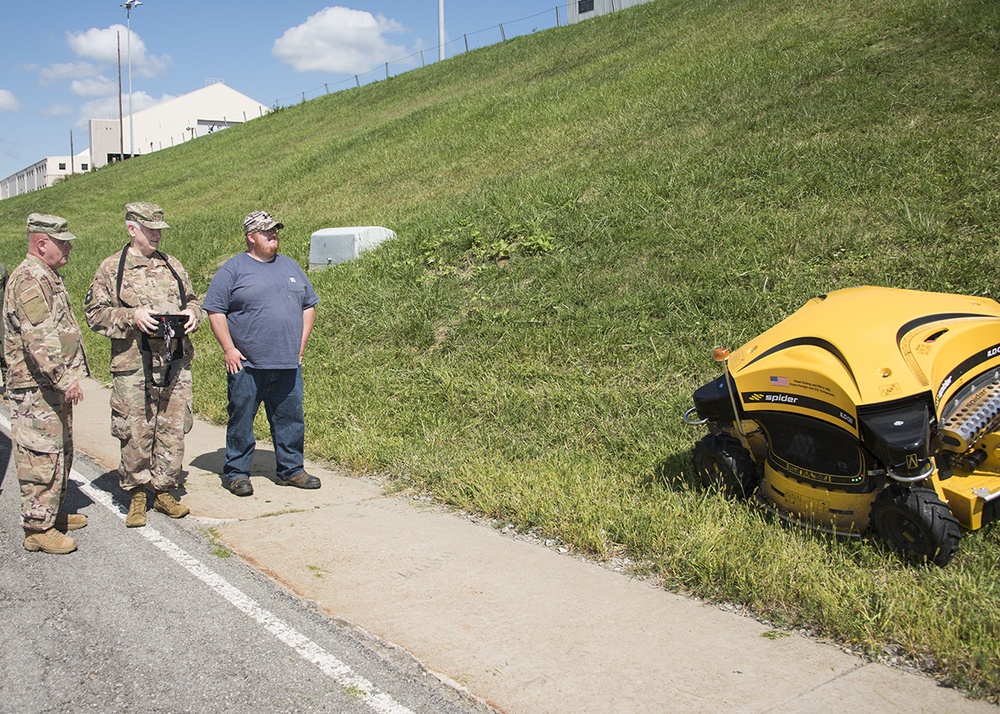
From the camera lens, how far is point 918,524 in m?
4.20

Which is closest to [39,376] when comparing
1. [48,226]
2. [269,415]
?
[48,226]

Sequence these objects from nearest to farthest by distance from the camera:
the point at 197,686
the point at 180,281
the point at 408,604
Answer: the point at 197,686 < the point at 408,604 < the point at 180,281

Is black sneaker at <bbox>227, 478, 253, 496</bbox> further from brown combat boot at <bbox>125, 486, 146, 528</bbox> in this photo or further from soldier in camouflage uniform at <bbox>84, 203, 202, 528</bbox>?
brown combat boot at <bbox>125, 486, 146, 528</bbox>

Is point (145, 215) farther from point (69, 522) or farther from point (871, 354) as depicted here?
point (871, 354)

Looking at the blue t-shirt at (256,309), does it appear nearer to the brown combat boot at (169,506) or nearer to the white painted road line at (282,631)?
the brown combat boot at (169,506)

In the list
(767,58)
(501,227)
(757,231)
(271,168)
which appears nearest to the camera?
(757,231)

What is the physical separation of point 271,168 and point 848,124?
19.9m

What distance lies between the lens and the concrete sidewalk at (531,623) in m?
3.42

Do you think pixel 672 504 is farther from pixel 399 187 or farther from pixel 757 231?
pixel 399 187

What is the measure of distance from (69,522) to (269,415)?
163 centimetres

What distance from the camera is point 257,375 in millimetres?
6453

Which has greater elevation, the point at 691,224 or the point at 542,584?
the point at 691,224

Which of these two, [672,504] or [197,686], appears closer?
[197,686]

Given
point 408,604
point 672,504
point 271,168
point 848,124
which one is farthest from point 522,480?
point 271,168
